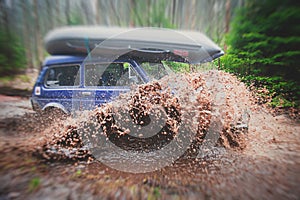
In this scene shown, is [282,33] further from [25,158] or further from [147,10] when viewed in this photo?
[25,158]

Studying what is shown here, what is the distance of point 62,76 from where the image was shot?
318 cm

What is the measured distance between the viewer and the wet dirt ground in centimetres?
163

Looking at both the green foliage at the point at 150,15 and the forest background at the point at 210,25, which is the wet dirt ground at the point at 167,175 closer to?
the forest background at the point at 210,25

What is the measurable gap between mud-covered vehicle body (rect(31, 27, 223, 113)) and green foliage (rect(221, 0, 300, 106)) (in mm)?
494

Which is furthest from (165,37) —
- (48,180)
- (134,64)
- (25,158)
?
(25,158)

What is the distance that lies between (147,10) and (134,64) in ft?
3.19

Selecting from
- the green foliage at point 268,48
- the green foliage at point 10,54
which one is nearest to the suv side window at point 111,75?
the green foliage at point 10,54

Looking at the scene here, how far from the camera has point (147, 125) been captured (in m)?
2.25

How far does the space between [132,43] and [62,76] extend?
1.60 metres

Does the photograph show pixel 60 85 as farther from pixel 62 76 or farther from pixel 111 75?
pixel 111 75

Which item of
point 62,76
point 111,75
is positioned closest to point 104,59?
point 111,75

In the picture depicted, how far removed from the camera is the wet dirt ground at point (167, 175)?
5.35 feet

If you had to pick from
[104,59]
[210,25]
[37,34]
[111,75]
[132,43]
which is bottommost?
[111,75]

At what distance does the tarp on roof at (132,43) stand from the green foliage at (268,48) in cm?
66
